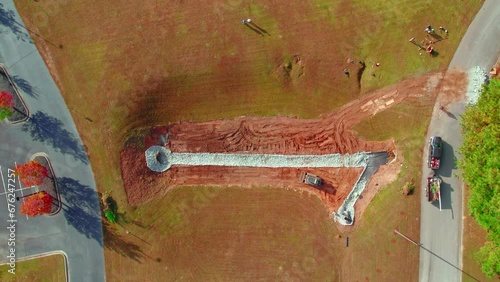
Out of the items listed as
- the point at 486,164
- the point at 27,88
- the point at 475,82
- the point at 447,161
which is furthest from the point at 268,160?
the point at 27,88

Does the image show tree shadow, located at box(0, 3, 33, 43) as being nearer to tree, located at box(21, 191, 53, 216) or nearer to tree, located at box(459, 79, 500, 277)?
tree, located at box(21, 191, 53, 216)

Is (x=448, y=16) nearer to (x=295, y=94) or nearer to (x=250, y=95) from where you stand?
(x=295, y=94)

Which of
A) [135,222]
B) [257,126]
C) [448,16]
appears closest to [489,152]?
[448,16]

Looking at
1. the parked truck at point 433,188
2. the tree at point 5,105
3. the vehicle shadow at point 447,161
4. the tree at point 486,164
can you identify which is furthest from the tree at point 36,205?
the tree at point 486,164

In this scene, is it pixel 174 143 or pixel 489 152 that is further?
pixel 174 143

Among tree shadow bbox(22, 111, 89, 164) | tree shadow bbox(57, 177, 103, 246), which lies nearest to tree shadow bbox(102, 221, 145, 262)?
tree shadow bbox(57, 177, 103, 246)

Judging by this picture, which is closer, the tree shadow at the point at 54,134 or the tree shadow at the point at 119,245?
the tree shadow at the point at 119,245

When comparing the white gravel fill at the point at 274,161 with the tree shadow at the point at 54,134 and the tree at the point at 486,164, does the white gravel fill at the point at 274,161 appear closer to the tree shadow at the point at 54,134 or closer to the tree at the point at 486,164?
the tree shadow at the point at 54,134
